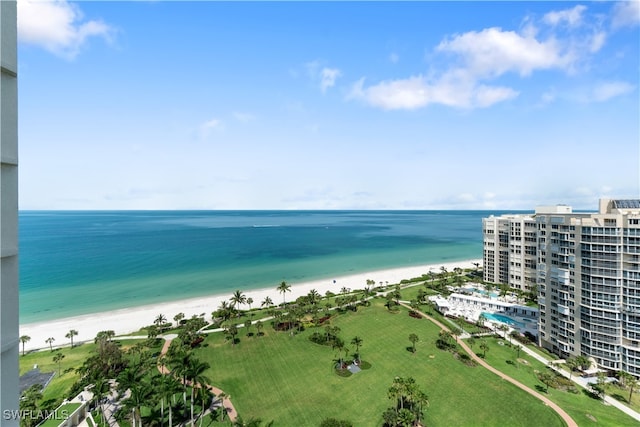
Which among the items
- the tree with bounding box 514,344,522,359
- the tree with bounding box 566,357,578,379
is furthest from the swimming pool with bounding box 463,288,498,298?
the tree with bounding box 566,357,578,379

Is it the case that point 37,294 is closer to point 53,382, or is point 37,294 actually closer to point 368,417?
point 53,382

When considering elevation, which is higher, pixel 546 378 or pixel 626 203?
pixel 626 203

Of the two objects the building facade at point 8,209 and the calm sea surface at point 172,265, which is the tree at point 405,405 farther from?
the calm sea surface at point 172,265

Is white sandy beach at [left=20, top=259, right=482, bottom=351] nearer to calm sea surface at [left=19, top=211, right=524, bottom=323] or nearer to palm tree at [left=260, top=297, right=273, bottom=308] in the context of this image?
palm tree at [left=260, top=297, right=273, bottom=308]

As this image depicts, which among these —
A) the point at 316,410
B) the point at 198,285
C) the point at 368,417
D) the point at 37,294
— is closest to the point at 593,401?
the point at 368,417

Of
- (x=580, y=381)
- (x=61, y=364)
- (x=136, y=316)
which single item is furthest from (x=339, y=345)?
(x=136, y=316)

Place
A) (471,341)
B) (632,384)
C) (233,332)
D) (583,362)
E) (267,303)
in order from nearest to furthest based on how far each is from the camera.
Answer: (632,384)
(583,362)
(471,341)
(233,332)
(267,303)

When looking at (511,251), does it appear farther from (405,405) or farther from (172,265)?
(172,265)
